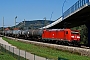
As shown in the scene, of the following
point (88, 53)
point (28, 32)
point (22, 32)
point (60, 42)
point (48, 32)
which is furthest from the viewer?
point (22, 32)

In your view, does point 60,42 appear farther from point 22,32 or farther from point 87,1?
point 22,32

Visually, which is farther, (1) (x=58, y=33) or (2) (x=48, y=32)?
(2) (x=48, y=32)

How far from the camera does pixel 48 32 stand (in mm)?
62469

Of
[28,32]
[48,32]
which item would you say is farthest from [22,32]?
[48,32]

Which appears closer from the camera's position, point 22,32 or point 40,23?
point 22,32

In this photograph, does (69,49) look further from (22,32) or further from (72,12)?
(22,32)

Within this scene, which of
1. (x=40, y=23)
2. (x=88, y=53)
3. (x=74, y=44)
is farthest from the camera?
(x=40, y=23)

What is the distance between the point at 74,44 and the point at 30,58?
25866 mm

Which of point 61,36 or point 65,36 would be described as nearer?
point 65,36

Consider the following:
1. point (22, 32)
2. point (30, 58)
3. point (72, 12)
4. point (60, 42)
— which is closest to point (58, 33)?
point (60, 42)

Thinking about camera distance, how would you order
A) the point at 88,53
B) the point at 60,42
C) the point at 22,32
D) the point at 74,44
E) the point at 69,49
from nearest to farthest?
the point at 88,53
the point at 69,49
the point at 74,44
the point at 60,42
the point at 22,32

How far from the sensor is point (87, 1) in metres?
34.3

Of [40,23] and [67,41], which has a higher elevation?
[40,23]

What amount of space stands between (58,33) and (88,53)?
21910 mm
